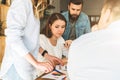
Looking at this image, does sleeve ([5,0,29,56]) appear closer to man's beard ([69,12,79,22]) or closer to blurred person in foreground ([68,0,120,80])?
blurred person in foreground ([68,0,120,80])

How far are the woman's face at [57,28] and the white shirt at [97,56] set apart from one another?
2.07 metres

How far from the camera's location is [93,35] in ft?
3.09

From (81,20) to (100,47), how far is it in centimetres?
239

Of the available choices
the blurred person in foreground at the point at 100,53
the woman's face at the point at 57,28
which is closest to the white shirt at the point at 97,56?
the blurred person in foreground at the point at 100,53

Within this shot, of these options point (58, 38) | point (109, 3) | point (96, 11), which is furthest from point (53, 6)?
point (109, 3)

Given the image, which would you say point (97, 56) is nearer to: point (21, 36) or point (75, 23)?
point (21, 36)

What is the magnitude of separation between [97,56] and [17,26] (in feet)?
1.78

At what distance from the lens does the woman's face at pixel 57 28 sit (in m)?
3.03

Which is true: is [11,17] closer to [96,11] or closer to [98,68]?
[98,68]

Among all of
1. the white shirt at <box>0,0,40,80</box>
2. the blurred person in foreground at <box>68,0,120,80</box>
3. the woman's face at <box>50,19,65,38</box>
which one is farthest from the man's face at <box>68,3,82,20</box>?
the blurred person in foreground at <box>68,0,120,80</box>

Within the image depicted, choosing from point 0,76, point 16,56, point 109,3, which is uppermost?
point 109,3

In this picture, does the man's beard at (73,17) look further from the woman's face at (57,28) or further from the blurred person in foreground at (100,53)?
the blurred person in foreground at (100,53)

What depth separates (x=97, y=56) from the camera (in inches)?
35.1

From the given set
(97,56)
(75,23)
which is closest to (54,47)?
(75,23)
